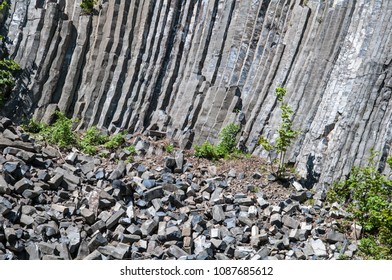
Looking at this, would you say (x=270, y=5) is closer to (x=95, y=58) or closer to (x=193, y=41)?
(x=193, y=41)

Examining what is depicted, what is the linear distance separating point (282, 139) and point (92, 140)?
4720mm

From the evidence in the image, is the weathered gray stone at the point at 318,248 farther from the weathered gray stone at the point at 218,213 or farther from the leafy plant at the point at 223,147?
the leafy plant at the point at 223,147

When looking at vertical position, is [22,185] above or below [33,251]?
above

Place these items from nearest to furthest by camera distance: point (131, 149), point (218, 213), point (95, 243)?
point (95, 243) < point (218, 213) < point (131, 149)

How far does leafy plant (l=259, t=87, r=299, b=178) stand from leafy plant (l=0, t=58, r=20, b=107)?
22.0 feet

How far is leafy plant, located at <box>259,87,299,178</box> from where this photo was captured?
12.8 m

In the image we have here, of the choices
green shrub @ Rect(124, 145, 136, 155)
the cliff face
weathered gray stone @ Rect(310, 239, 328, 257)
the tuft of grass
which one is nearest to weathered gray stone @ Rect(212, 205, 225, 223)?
weathered gray stone @ Rect(310, 239, 328, 257)

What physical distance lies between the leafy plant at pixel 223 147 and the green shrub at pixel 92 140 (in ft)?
7.86

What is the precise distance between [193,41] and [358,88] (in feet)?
16.6

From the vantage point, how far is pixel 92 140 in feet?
48.2

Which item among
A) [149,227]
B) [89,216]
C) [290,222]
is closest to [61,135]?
[89,216]

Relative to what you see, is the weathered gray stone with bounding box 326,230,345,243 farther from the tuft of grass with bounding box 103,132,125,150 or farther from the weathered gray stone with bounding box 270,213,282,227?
the tuft of grass with bounding box 103,132,125,150

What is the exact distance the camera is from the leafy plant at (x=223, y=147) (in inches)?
547

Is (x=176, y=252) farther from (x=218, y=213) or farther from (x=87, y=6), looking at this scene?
(x=87, y=6)
